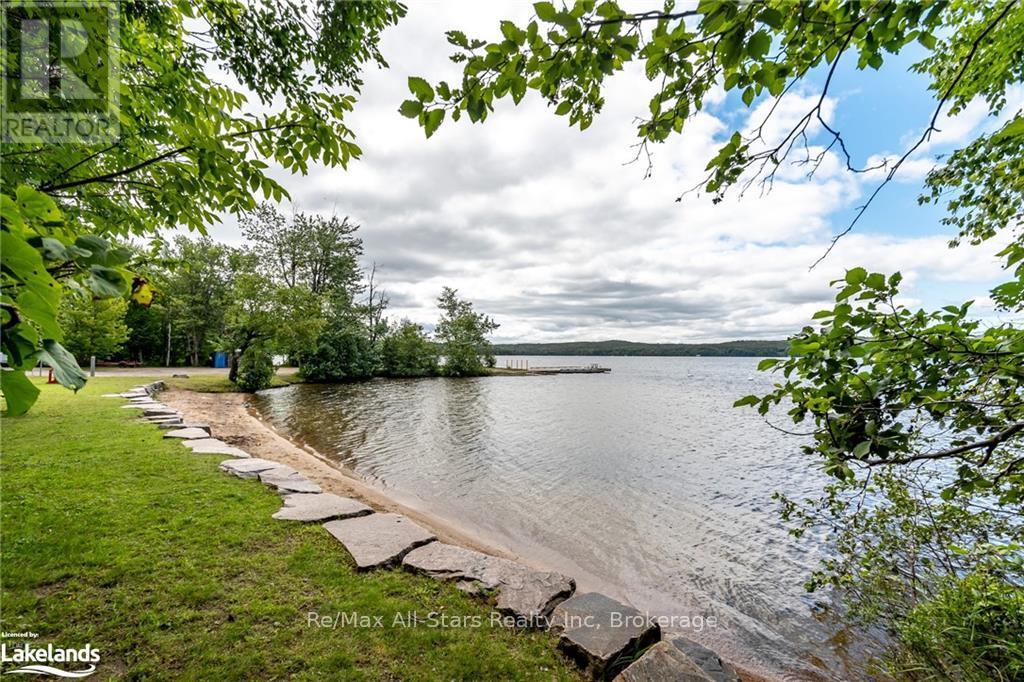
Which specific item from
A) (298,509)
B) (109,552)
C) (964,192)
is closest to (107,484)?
(109,552)

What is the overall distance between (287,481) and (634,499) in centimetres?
665

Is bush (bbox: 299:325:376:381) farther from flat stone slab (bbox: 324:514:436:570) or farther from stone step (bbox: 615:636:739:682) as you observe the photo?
stone step (bbox: 615:636:739:682)

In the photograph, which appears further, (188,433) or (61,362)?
(188,433)

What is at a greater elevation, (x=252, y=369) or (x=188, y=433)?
(x=252, y=369)

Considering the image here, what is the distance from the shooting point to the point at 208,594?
3.03 meters

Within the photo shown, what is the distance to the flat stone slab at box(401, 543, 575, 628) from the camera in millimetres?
3289

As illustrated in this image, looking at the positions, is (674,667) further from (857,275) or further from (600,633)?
(857,275)

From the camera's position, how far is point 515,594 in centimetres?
347

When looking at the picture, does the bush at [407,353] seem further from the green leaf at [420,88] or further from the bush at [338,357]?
the green leaf at [420,88]

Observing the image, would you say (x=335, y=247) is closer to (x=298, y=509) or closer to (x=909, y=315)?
(x=298, y=509)

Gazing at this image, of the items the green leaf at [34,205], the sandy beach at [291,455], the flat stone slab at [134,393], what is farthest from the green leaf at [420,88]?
the flat stone slab at [134,393]

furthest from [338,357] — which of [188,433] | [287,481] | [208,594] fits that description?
[208,594]

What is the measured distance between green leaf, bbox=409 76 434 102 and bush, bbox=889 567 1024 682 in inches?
172

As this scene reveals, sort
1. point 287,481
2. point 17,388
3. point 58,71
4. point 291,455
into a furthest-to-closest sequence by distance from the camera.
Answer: point 291,455 → point 287,481 → point 58,71 → point 17,388
